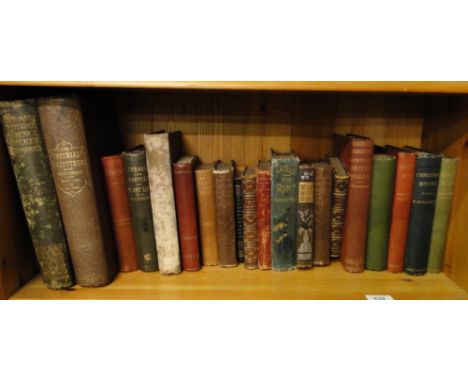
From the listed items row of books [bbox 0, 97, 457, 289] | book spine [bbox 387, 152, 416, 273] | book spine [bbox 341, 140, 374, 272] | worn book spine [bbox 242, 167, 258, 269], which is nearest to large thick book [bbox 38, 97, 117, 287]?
row of books [bbox 0, 97, 457, 289]

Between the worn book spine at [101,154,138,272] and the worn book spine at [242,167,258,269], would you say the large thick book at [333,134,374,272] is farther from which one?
the worn book spine at [101,154,138,272]

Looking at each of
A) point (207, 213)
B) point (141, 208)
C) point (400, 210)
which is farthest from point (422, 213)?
point (141, 208)

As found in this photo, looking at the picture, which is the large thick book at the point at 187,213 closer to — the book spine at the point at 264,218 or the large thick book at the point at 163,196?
the large thick book at the point at 163,196

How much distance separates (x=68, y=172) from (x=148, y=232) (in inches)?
8.6

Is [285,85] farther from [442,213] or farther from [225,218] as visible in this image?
[442,213]

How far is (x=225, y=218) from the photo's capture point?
2.58 ft

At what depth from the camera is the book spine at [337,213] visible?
770 mm

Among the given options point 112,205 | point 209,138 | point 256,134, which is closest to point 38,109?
point 112,205

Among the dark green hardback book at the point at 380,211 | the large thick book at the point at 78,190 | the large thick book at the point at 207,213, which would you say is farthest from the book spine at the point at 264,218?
the large thick book at the point at 78,190

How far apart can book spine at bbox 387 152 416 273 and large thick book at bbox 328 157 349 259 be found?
0.11 m

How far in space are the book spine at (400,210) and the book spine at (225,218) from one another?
375 millimetres

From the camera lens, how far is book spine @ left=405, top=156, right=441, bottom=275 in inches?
29.4

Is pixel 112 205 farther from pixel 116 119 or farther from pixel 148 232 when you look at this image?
pixel 116 119

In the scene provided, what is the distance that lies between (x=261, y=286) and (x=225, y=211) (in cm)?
19
